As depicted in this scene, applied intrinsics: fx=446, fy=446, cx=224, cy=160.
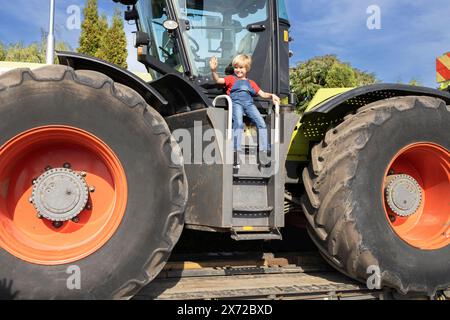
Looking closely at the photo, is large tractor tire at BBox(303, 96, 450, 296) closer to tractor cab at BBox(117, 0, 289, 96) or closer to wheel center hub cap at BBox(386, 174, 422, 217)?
wheel center hub cap at BBox(386, 174, 422, 217)

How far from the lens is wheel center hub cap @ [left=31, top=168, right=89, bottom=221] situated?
9.77 feet

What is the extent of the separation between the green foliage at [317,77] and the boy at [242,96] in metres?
11.9

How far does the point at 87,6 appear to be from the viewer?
18.9 metres

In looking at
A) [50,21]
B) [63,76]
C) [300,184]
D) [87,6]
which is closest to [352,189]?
[300,184]

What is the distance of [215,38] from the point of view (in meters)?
4.04

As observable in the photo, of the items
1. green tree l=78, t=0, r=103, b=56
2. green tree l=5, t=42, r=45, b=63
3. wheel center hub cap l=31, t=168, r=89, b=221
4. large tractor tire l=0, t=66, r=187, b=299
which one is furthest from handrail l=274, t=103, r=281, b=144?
green tree l=5, t=42, r=45, b=63

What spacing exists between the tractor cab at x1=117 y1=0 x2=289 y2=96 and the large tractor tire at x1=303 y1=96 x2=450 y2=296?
39.2 inches

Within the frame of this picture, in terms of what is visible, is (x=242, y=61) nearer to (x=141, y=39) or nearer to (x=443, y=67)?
(x=141, y=39)

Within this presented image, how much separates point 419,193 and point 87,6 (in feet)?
59.4

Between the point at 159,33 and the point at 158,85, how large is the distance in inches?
32.4

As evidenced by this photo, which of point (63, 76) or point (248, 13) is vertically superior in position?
point (248, 13)

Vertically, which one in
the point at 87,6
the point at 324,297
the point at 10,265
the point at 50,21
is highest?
the point at 87,6

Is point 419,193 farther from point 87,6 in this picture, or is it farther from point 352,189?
point 87,6
